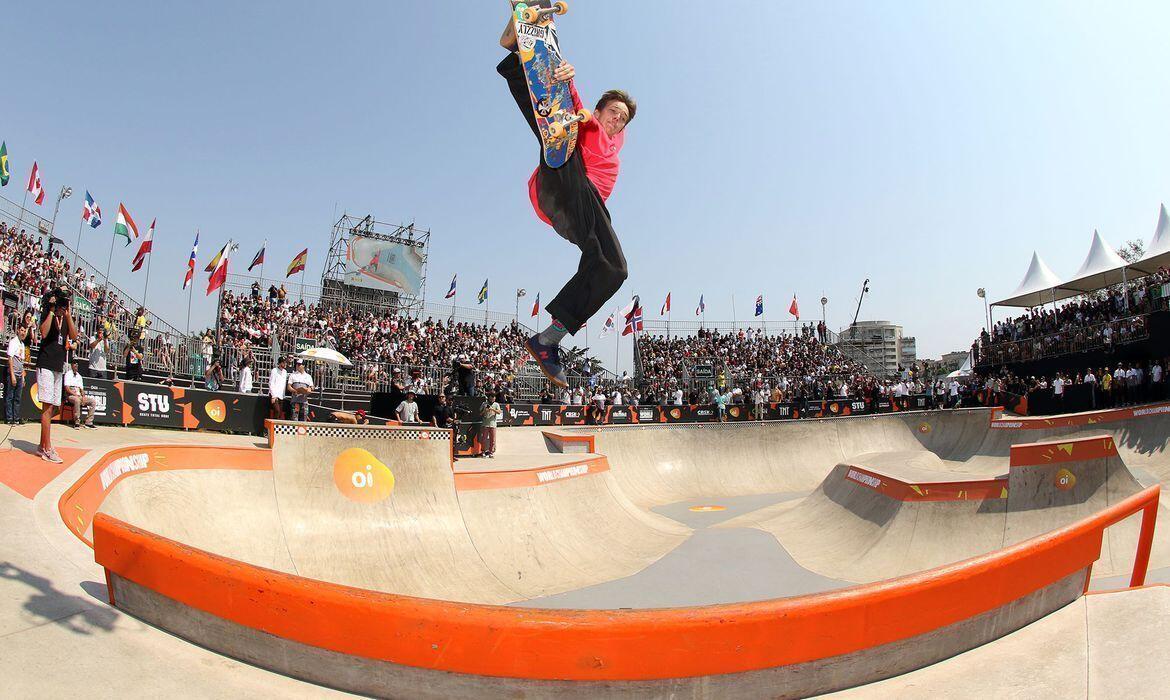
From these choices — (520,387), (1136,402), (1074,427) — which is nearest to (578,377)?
(520,387)

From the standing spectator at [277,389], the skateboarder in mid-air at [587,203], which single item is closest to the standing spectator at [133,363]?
the standing spectator at [277,389]

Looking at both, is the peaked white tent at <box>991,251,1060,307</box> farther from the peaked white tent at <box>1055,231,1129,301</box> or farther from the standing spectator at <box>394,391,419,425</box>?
the standing spectator at <box>394,391,419,425</box>

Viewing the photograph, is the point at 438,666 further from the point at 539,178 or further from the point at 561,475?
the point at 561,475

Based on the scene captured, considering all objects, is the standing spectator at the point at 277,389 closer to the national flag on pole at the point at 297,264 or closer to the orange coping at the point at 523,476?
the orange coping at the point at 523,476

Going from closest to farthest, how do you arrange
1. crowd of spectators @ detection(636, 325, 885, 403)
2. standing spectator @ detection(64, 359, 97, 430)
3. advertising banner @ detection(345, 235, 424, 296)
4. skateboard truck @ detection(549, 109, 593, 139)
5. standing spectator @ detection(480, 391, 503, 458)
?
1. skateboard truck @ detection(549, 109, 593, 139)
2. standing spectator @ detection(64, 359, 97, 430)
3. standing spectator @ detection(480, 391, 503, 458)
4. crowd of spectators @ detection(636, 325, 885, 403)
5. advertising banner @ detection(345, 235, 424, 296)

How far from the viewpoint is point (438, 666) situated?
2.47m

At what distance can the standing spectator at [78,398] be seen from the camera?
32.8 feet

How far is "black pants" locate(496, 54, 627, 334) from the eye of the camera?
639 centimetres

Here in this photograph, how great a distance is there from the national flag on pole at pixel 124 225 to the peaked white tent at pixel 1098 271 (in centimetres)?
4015

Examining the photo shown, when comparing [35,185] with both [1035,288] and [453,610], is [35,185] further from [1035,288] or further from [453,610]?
[1035,288]

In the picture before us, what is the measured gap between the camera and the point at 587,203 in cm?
645

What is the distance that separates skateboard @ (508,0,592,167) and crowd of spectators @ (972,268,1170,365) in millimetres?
24227

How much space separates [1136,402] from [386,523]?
23597 millimetres

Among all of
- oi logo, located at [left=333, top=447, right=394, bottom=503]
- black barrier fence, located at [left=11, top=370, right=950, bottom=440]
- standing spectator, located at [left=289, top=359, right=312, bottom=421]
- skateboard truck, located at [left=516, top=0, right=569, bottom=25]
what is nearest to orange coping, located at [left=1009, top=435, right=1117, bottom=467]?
skateboard truck, located at [left=516, top=0, right=569, bottom=25]
